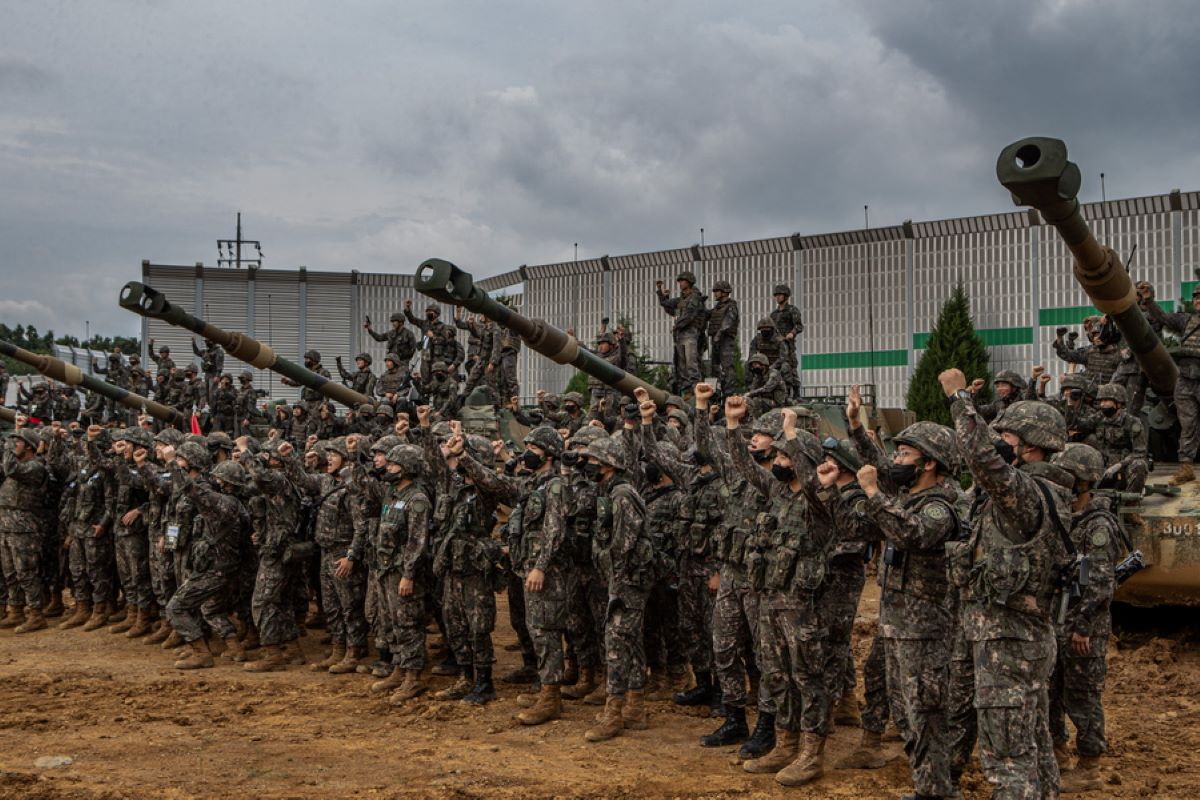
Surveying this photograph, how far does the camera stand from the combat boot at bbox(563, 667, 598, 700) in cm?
939

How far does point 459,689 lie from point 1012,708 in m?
4.98

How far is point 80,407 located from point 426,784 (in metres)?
23.4

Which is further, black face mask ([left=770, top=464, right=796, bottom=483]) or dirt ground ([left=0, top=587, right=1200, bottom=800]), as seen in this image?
black face mask ([left=770, top=464, right=796, bottom=483])

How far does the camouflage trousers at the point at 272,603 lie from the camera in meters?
10.9

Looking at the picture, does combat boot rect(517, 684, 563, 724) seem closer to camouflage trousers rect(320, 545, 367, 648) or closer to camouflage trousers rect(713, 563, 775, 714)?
camouflage trousers rect(713, 563, 775, 714)

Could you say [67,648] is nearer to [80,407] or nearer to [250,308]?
[80,407]

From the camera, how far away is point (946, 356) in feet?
88.3

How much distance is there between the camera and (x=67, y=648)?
12.3 m

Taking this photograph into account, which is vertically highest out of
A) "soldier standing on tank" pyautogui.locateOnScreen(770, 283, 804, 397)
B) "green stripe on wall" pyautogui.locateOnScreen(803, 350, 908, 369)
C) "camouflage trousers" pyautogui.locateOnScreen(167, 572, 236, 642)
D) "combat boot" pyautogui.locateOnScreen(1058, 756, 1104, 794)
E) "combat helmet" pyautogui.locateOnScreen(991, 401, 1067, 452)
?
"green stripe on wall" pyautogui.locateOnScreen(803, 350, 908, 369)

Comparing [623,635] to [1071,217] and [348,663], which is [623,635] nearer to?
[348,663]

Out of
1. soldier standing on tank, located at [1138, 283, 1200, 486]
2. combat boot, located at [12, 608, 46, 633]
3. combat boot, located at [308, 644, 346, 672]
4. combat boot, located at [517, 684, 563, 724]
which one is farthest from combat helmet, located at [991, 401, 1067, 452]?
combat boot, located at [12, 608, 46, 633]

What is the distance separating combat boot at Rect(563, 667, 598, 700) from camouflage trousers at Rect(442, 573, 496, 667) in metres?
0.64

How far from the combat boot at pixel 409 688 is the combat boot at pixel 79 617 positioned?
577 cm

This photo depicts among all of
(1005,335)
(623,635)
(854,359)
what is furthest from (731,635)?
(854,359)
